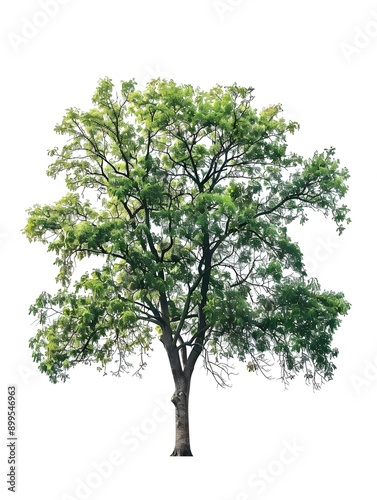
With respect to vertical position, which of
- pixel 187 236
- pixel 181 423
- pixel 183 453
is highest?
pixel 187 236

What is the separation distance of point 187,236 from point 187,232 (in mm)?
102

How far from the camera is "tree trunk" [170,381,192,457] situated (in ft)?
55.4

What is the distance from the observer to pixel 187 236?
55.3 feet

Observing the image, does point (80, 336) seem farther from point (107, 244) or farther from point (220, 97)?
point (220, 97)

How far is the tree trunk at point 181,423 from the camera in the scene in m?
16.9

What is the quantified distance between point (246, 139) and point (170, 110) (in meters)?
2.11

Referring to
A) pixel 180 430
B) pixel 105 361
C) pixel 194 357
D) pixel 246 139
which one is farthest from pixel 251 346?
pixel 246 139

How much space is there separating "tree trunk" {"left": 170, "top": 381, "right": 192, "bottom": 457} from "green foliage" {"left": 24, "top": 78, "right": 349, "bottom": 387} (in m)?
0.83

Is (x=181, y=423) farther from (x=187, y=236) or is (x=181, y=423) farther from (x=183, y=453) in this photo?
(x=187, y=236)

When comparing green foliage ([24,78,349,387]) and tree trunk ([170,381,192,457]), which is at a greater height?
green foliage ([24,78,349,387])

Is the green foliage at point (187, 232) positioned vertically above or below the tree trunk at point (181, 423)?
above

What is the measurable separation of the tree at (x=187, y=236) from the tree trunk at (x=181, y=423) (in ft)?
0.12

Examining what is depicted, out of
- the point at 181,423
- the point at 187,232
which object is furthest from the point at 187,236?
the point at 181,423

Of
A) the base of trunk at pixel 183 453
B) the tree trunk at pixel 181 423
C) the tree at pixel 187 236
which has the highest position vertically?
the tree at pixel 187 236
